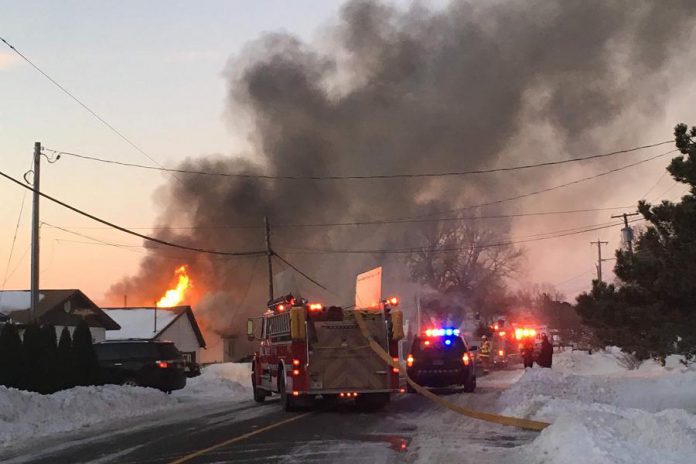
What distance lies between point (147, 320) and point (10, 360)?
34.6 meters

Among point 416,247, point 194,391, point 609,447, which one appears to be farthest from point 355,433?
point 416,247

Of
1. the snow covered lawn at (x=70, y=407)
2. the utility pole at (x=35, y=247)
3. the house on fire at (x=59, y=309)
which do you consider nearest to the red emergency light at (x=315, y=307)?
the snow covered lawn at (x=70, y=407)

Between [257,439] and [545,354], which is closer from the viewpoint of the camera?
[257,439]

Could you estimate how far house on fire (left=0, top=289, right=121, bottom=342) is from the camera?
33.6m

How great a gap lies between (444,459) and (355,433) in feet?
9.56

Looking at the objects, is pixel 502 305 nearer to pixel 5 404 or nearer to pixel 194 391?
pixel 194 391

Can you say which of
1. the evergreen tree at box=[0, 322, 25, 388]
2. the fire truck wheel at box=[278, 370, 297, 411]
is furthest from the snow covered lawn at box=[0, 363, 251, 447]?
the fire truck wheel at box=[278, 370, 297, 411]

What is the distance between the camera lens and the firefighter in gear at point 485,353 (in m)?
32.4

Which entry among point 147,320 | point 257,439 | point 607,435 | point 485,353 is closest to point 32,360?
point 257,439

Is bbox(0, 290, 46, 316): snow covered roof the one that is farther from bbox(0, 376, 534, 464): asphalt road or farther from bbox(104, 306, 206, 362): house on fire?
bbox(0, 376, 534, 464): asphalt road

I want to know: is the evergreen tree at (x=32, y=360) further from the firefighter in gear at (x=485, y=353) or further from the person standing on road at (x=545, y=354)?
the person standing on road at (x=545, y=354)

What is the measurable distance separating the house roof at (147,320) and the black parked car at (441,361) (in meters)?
32.6

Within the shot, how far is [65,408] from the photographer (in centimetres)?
1392

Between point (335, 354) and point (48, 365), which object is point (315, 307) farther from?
point (48, 365)
